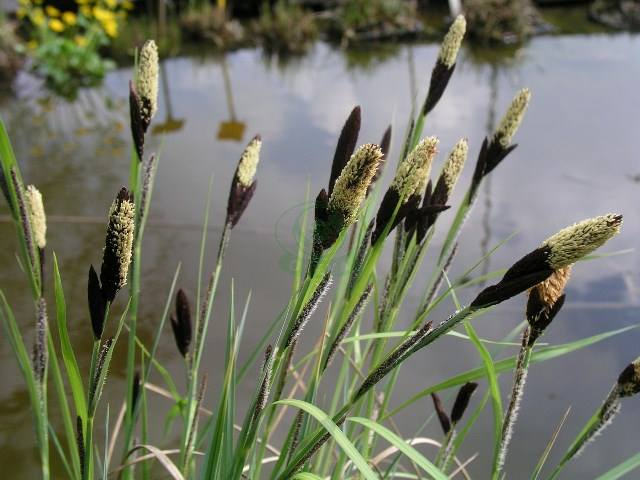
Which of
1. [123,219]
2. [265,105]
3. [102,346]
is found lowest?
[265,105]

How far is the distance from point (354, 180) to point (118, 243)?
0.17m

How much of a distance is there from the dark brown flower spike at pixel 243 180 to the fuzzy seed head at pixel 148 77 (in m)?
0.11

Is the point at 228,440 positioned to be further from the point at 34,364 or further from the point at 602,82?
the point at 602,82

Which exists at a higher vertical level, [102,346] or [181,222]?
[102,346]

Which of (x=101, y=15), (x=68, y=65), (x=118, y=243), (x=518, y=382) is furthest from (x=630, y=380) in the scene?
(x=101, y=15)

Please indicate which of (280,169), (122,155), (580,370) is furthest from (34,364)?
(122,155)

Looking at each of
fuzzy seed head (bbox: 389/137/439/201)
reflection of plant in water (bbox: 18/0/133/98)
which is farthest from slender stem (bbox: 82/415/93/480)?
reflection of plant in water (bbox: 18/0/133/98)

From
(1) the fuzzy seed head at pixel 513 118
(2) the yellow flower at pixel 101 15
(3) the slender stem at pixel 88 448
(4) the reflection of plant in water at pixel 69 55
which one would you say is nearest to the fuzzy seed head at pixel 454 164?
(1) the fuzzy seed head at pixel 513 118

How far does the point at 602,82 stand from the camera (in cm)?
362

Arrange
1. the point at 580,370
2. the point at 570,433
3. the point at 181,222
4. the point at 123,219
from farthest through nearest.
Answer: the point at 181,222 < the point at 580,370 < the point at 570,433 < the point at 123,219

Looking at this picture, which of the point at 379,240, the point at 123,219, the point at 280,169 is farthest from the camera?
the point at 280,169

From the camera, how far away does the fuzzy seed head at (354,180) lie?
44 centimetres

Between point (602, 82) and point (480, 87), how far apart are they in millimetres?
633

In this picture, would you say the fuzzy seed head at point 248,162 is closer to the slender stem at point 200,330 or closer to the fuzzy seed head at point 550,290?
the slender stem at point 200,330
